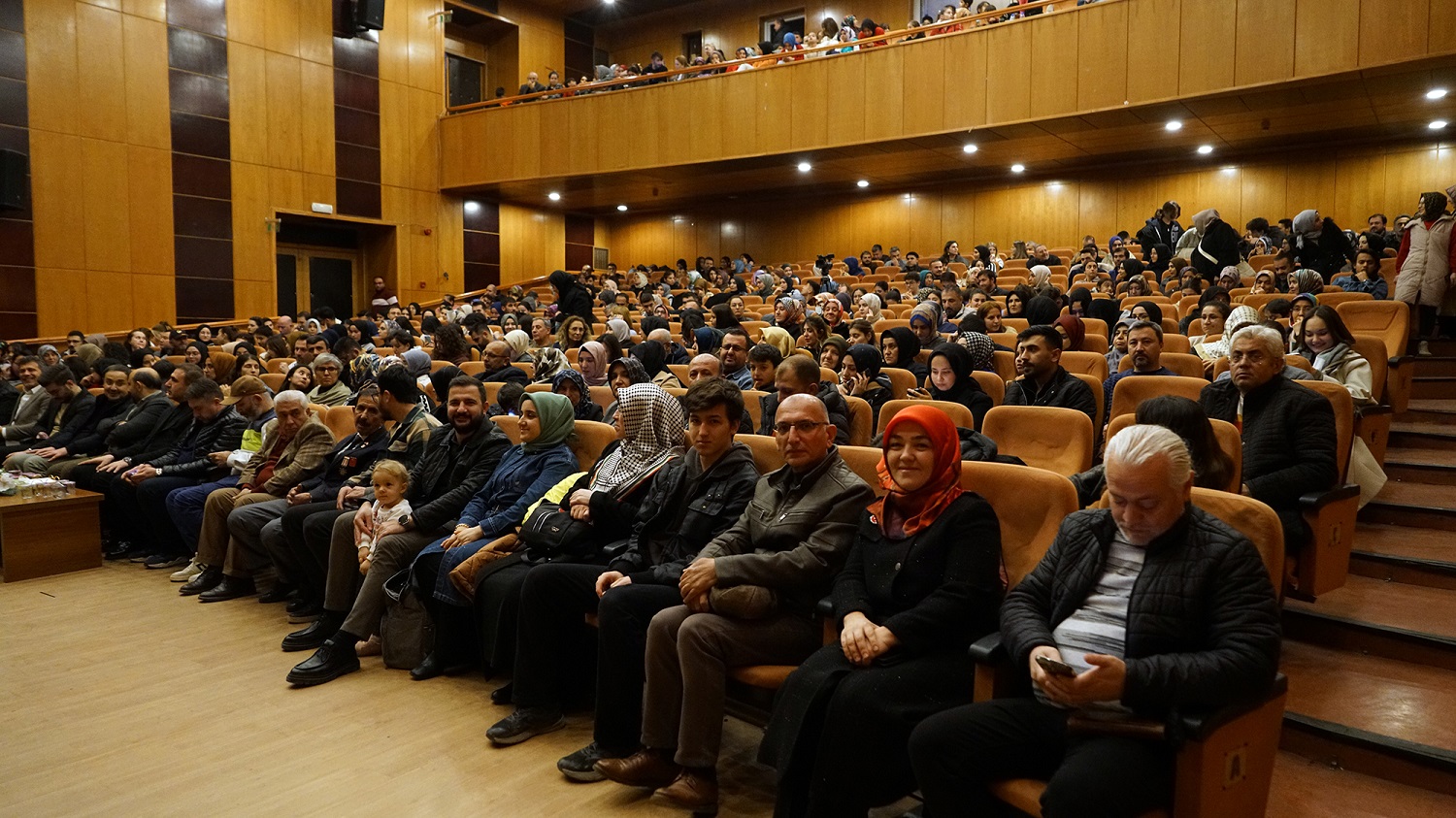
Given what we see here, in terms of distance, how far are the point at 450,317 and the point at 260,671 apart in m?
7.66

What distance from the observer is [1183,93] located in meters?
8.09

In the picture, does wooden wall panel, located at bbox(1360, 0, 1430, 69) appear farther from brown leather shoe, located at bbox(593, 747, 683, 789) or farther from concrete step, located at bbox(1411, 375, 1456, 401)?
brown leather shoe, located at bbox(593, 747, 683, 789)

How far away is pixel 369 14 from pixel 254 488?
1009 centimetres

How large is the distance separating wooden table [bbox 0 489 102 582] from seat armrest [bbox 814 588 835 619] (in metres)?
3.92

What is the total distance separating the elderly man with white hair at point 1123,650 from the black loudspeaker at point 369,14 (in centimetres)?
1284

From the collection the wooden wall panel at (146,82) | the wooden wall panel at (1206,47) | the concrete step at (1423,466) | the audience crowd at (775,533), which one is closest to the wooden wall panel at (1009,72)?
the wooden wall panel at (1206,47)

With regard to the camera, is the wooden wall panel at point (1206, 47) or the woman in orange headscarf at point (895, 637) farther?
the wooden wall panel at point (1206, 47)

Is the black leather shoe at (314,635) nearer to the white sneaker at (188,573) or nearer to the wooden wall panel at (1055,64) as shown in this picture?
the white sneaker at (188,573)

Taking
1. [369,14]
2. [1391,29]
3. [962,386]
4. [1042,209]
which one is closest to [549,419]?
[962,386]

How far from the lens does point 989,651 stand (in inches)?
66.7

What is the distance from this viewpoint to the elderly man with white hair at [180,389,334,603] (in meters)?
3.89

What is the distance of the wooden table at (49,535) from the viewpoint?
13.4ft

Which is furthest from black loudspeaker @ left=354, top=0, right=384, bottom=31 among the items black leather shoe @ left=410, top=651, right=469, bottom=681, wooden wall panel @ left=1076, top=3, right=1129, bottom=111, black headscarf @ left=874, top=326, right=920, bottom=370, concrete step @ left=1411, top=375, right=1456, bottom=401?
concrete step @ left=1411, top=375, right=1456, bottom=401

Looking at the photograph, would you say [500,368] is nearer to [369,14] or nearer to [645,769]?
[645,769]
